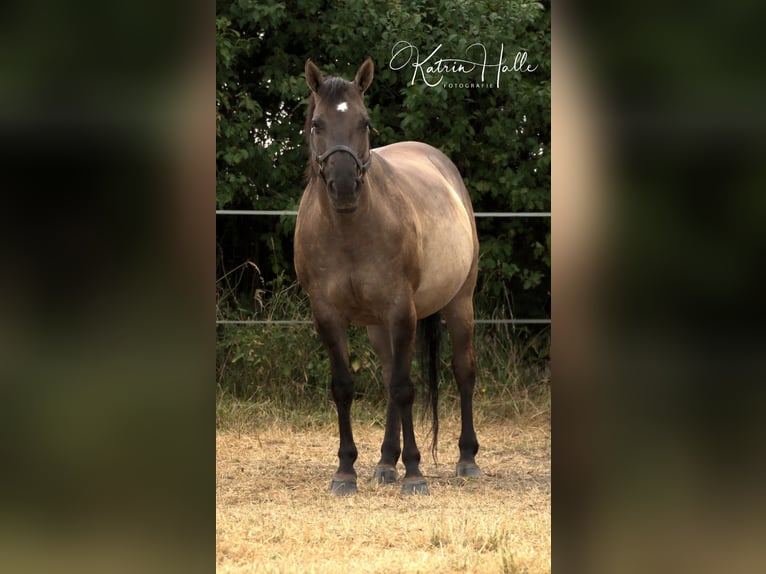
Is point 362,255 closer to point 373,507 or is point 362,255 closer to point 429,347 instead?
point 429,347

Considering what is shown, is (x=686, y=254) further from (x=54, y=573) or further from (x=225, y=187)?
(x=225, y=187)

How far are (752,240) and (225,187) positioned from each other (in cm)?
551

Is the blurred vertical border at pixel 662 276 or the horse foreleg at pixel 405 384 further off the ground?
the blurred vertical border at pixel 662 276

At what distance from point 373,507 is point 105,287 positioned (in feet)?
9.71

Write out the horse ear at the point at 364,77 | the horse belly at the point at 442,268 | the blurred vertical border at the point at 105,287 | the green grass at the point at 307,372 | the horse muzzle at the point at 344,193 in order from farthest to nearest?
the green grass at the point at 307,372, the horse belly at the point at 442,268, the horse ear at the point at 364,77, the horse muzzle at the point at 344,193, the blurred vertical border at the point at 105,287

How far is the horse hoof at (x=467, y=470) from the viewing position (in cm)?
470

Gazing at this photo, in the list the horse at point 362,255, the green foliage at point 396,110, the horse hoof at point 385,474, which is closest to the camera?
the horse at point 362,255

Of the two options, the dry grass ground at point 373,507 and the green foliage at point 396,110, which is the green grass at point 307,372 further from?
the green foliage at point 396,110

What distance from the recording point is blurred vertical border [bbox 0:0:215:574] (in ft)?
3.70

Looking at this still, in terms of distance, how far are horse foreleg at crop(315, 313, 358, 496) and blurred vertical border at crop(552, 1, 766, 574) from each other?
3.15 metres

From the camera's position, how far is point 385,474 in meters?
4.47

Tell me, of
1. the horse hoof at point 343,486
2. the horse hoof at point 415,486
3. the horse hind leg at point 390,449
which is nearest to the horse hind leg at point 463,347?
the horse hind leg at point 390,449

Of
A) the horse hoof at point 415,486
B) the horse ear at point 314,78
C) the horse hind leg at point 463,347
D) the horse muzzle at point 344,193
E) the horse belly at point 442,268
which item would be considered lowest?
the horse hoof at point 415,486

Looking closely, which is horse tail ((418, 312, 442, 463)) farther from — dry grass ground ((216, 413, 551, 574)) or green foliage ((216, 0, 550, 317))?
green foliage ((216, 0, 550, 317))
